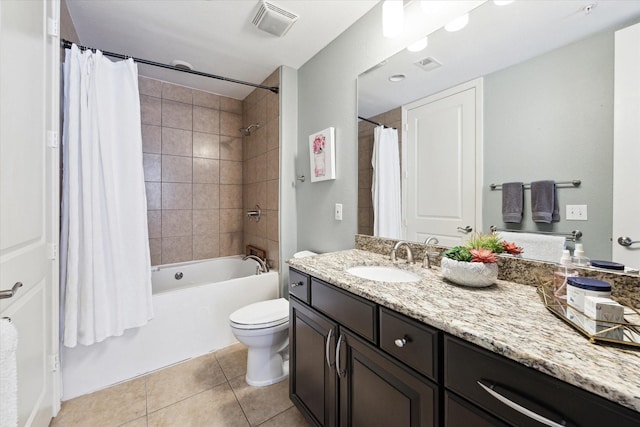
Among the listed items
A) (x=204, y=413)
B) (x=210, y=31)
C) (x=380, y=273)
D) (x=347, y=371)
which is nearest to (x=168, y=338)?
(x=204, y=413)

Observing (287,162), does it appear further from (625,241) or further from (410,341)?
(625,241)

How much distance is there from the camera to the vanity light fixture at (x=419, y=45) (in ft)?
4.58

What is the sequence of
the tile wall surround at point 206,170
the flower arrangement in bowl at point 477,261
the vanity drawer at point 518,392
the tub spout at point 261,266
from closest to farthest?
1. the vanity drawer at point 518,392
2. the flower arrangement in bowl at point 477,261
3. the tub spout at point 261,266
4. the tile wall surround at point 206,170

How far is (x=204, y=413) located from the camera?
1.47 meters

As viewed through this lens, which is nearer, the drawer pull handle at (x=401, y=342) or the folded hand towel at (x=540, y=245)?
the drawer pull handle at (x=401, y=342)

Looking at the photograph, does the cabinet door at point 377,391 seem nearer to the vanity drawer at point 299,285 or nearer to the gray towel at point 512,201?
the vanity drawer at point 299,285

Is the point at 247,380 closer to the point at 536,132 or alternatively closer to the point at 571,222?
the point at 571,222

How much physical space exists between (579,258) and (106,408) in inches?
95.3

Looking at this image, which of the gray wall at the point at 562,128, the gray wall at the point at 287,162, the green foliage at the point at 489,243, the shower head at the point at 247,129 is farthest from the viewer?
the shower head at the point at 247,129

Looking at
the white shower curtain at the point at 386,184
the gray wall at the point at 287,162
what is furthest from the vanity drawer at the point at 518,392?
the gray wall at the point at 287,162

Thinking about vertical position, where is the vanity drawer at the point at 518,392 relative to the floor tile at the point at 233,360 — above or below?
above

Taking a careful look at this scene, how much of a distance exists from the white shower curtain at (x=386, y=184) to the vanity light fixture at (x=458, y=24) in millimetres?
535

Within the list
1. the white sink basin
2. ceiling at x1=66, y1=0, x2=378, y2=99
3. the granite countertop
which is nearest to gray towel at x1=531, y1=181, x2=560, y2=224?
the granite countertop

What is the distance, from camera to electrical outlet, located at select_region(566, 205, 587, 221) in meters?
0.89
